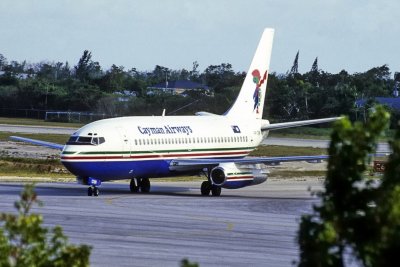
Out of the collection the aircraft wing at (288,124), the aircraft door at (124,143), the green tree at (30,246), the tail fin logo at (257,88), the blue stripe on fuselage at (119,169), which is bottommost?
the green tree at (30,246)

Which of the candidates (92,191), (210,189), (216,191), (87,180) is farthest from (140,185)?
(87,180)

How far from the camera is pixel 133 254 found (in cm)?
2602

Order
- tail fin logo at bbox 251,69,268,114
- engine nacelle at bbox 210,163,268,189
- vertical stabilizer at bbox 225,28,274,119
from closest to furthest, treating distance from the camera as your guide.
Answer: engine nacelle at bbox 210,163,268,189 < vertical stabilizer at bbox 225,28,274,119 < tail fin logo at bbox 251,69,268,114

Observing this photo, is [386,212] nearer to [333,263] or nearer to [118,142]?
[333,263]

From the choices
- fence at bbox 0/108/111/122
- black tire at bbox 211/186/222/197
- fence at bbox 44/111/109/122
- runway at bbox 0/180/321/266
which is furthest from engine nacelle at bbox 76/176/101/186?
fence at bbox 0/108/111/122

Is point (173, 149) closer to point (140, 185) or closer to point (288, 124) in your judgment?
point (140, 185)

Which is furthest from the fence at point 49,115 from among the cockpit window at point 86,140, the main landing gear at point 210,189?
the cockpit window at point 86,140

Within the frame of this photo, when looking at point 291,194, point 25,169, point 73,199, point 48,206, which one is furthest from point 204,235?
point 25,169

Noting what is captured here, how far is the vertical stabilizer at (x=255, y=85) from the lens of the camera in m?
52.6

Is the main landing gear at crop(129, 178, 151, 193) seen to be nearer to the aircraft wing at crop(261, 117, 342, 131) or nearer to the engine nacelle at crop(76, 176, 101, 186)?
the engine nacelle at crop(76, 176, 101, 186)

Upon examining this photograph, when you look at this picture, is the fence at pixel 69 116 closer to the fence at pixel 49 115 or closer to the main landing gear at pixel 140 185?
the fence at pixel 49 115

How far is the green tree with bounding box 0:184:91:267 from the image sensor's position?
10.6 meters

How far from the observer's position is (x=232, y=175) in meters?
45.3

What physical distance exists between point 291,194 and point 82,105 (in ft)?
260
